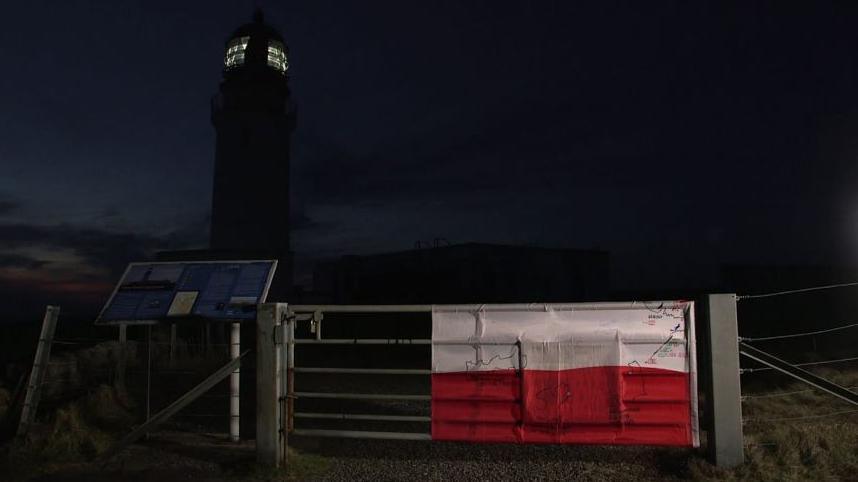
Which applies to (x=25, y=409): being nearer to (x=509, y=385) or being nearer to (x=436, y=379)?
(x=436, y=379)

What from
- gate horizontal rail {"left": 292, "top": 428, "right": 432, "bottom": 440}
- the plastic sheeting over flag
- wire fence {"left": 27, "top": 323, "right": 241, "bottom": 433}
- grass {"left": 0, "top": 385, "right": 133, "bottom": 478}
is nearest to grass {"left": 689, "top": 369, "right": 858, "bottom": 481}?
the plastic sheeting over flag

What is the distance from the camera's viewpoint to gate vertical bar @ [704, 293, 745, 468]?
5578 millimetres

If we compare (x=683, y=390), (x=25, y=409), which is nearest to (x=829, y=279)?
(x=683, y=390)

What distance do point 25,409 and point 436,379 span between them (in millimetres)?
5092

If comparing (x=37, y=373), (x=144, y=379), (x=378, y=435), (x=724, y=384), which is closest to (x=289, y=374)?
(x=378, y=435)

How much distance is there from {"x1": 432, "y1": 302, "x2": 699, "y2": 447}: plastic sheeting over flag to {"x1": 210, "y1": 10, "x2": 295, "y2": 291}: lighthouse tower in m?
32.5

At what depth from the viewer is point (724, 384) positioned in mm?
5656

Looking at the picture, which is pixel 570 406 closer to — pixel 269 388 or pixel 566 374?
pixel 566 374

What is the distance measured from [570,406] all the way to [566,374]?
316 mm

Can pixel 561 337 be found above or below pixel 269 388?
above

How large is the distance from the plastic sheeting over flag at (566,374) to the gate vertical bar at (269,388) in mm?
1625

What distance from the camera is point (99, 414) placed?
27.7 ft

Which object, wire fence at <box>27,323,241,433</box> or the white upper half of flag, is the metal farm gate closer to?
the white upper half of flag

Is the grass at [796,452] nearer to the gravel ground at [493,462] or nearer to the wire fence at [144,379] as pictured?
the gravel ground at [493,462]
